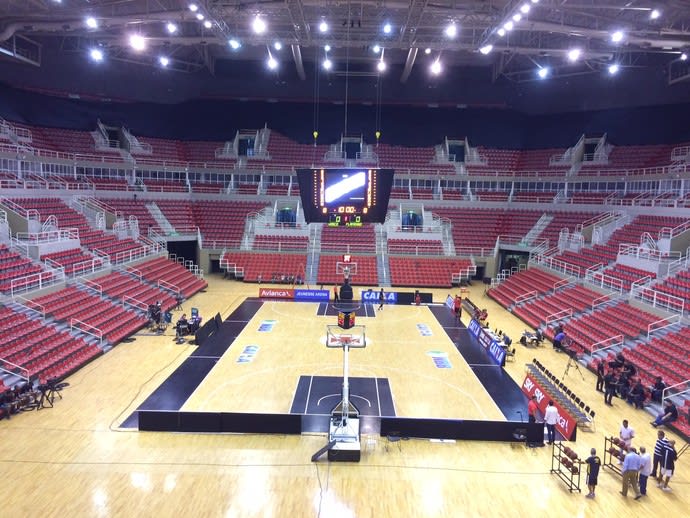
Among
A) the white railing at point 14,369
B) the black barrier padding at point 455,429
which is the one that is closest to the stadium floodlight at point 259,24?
the white railing at point 14,369

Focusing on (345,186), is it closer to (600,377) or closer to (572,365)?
(600,377)

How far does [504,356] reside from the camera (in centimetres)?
1703

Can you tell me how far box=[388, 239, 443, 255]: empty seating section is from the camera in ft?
112

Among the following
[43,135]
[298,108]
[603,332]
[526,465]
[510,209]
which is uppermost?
[298,108]

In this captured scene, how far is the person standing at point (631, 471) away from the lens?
366 inches

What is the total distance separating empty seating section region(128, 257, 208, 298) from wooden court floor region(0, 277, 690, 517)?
12.5 m

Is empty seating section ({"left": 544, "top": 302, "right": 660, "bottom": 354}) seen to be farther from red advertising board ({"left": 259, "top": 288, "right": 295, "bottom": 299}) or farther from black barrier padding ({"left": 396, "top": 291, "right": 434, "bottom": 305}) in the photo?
red advertising board ({"left": 259, "top": 288, "right": 295, "bottom": 299})

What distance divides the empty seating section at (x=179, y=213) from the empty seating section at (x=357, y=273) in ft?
34.9

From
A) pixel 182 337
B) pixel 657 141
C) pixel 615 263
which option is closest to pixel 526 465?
pixel 182 337

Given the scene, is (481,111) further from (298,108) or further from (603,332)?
(603,332)

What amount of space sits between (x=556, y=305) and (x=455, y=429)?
13.9 m

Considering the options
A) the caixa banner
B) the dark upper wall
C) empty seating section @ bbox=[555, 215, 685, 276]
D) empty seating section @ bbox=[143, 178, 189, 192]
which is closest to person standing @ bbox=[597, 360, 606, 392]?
empty seating section @ bbox=[555, 215, 685, 276]

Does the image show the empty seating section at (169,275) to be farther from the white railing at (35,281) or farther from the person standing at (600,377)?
the person standing at (600,377)

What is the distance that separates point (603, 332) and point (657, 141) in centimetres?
2353
